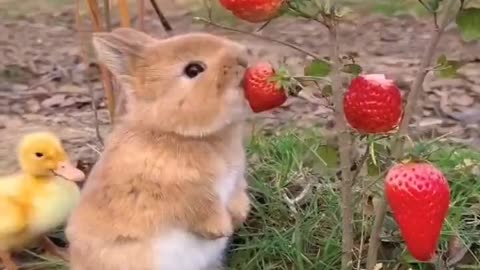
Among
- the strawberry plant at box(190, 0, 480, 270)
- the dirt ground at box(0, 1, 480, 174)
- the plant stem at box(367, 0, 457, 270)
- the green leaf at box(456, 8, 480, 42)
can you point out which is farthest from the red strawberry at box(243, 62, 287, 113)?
the dirt ground at box(0, 1, 480, 174)

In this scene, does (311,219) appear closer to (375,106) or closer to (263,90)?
(263,90)

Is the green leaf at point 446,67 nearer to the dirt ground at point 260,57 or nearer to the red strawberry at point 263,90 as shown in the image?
the red strawberry at point 263,90

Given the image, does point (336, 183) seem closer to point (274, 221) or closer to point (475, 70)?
point (274, 221)

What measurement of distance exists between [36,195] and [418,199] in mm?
1161

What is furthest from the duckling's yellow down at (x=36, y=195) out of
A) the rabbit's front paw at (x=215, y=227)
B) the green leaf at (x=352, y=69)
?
the green leaf at (x=352, y=69)

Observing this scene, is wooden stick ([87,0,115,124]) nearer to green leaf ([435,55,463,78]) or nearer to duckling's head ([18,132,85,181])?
duckling's head ([18,132,85,181])

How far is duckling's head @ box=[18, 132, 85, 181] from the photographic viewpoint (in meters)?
2.54

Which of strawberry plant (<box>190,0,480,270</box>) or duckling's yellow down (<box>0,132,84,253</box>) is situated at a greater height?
strawberry plant (<box>190,0,480,270</box>)

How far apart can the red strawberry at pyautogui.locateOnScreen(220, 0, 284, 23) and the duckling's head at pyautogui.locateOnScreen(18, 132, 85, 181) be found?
0.88 m

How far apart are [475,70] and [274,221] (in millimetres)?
1705

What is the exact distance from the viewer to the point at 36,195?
8.43 feet

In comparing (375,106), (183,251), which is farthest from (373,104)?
(183,251)

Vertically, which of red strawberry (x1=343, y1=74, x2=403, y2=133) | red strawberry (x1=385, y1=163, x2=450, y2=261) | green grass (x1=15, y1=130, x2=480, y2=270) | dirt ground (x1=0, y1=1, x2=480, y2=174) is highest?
red strawberry (x1=343, y1=74, x2=403, y2=133)

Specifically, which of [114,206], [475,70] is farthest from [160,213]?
[475,70]
